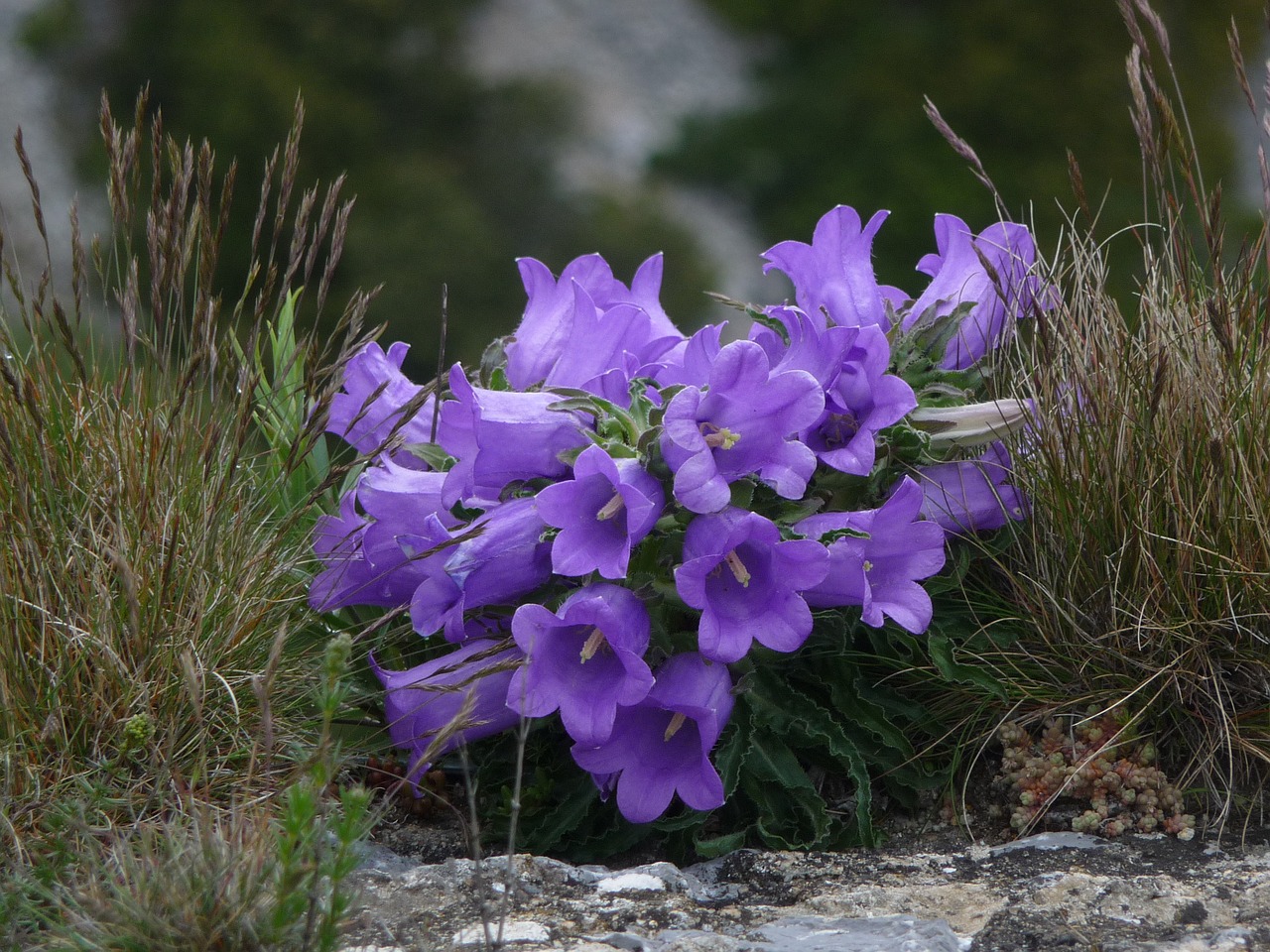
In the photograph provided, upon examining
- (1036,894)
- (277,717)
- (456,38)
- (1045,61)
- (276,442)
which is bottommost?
(1036,894)

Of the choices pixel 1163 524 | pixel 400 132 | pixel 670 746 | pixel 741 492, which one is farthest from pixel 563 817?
pixel 400 132

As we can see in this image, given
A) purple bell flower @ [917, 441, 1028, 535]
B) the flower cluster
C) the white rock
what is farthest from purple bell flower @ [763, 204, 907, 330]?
the white rock

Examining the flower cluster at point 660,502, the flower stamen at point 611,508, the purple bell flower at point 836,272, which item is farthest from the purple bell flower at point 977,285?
the flower stamen at point 611,508

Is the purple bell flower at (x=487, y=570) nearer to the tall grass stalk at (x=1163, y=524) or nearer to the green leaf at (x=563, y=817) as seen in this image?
the green leaf at (x=563, y=817)

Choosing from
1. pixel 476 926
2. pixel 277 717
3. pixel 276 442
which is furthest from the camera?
pixel 276 442

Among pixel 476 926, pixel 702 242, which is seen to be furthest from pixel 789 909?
pixel 702 242

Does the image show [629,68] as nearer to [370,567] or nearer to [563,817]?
[370,567]

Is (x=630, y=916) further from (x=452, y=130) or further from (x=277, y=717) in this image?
(x=452, y=130)
